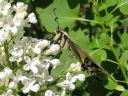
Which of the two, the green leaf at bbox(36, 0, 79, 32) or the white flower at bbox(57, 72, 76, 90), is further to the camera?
the green leaf at bbox(36, 0, 79, 32)

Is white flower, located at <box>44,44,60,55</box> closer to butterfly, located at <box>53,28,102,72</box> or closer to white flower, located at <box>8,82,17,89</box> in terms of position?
butterfly, located at <box>53,28,102,72</box>

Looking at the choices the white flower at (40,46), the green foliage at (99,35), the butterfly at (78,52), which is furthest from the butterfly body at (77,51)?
the white flower at (40,46)

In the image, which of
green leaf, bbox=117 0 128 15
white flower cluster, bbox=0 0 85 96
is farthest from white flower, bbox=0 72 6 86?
green leaf, bbox=117 0 128 15

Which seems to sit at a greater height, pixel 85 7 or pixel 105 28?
Answer: pixel 85 7

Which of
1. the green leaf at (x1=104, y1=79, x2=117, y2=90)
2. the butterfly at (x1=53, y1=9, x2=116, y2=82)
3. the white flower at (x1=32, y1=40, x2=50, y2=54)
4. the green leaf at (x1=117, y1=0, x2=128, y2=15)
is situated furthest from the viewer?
the green leaf at (x1=117, y1=0, x2=128, y2=15)

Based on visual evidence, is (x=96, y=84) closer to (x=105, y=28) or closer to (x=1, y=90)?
(x=105, y=28)

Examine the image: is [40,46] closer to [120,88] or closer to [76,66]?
[76,66]

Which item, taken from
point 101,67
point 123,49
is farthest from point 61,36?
point 123,49
